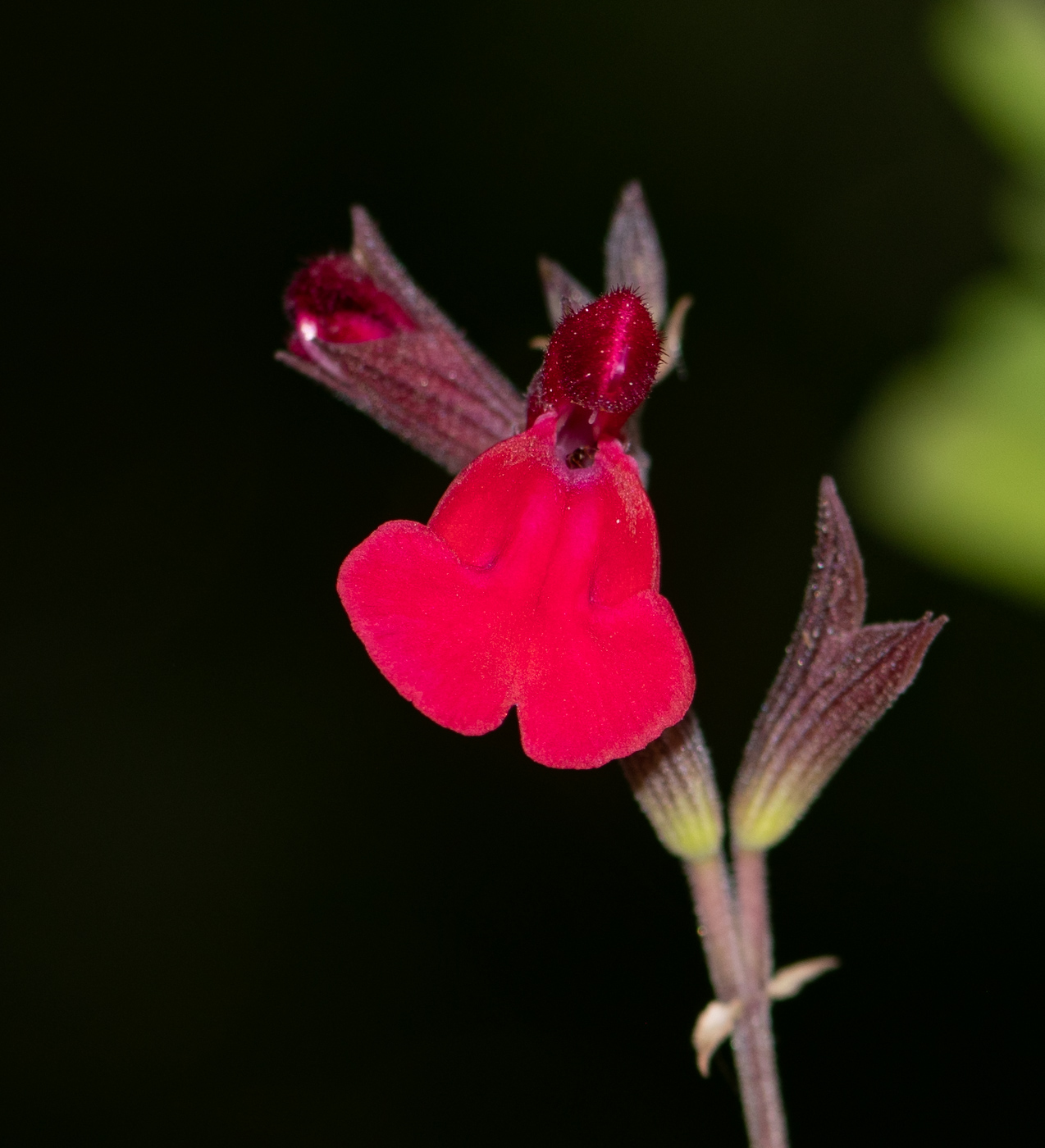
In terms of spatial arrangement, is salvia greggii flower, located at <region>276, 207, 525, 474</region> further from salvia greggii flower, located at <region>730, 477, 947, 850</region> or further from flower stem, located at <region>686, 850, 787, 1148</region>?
flower stem, located at <region>686, 850, 787, 1148</region>

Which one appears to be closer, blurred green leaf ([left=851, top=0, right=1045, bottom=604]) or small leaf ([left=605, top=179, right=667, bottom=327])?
small leaf ([left=605, top=179, right=667, bottom=327])

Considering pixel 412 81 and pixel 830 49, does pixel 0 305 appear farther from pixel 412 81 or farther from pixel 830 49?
pixel 830 49

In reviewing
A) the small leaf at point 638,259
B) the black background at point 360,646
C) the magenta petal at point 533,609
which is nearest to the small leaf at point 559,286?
the small leaf at point 638,259

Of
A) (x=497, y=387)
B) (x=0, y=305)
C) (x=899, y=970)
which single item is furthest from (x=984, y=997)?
(x=0, y=305)

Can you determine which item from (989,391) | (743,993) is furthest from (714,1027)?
(989,391)

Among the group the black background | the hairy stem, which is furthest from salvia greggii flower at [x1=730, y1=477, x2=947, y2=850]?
the black background

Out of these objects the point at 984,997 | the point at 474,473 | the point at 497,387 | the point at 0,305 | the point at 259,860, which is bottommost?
the point at 984,997
